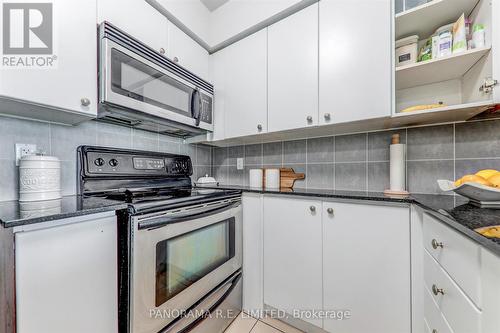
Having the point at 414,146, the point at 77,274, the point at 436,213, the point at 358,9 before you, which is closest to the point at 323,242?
the point at 436,213

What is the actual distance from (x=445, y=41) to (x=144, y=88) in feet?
5.75

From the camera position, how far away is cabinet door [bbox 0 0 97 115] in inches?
32.1

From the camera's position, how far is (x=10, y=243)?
598mm

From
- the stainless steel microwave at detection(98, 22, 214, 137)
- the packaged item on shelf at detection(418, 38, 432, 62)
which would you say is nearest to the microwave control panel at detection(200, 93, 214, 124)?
the stainless steel microwave at detection(98, 22, 214, 137)

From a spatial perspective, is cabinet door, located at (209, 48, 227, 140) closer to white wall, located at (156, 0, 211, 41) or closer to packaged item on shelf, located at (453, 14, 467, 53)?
white wall, located at (156, 0, 211, 41)

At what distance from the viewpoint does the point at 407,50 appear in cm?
125

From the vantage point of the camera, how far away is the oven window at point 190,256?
3.09 ft

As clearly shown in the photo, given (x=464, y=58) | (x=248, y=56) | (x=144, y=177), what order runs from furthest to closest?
(x=248, y=56), (x=144, y=177), (x=464, y=58)

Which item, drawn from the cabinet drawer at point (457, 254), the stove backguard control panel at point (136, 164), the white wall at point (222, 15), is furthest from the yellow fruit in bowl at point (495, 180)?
the stove backguard control panel at point (136, 164)

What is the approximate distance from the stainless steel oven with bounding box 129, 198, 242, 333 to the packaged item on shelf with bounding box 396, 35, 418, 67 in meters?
1.41

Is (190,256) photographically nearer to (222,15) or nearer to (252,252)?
(252,252)

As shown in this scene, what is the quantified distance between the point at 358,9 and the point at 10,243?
190 centimetres

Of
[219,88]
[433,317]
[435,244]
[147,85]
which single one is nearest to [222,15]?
[219,88]

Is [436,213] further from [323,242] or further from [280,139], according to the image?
[280,139]
